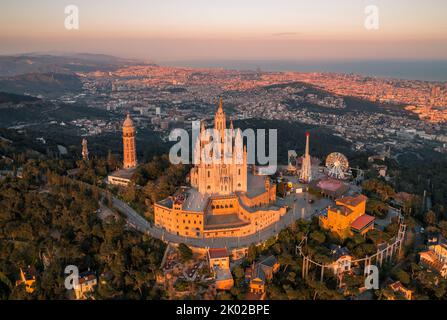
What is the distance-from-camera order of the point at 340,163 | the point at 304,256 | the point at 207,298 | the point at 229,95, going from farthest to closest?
the point at 229,95, the point at 340,163, the point at 304,256, the point at 207,298

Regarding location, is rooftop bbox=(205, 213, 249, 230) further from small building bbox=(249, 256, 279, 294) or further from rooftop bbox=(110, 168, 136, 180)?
rooftop bbox=(110, 168, 136, 180)

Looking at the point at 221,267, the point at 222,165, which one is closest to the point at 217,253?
Answer: the point at 221,267

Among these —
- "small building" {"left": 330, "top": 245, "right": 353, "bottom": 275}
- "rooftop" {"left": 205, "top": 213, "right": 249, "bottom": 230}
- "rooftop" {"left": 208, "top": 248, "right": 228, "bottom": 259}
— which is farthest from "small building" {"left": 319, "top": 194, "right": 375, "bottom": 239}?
"rooftop" {"left": 208, "top": 248, "right": 228, "bottom": 259}

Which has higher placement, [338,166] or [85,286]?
[338,166]

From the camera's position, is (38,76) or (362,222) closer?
(362,222)

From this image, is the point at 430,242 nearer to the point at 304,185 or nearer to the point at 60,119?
the point at 304,185

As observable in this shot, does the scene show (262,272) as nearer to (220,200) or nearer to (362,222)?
(220,200)

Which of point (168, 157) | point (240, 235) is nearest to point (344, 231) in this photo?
point (240, 235)
